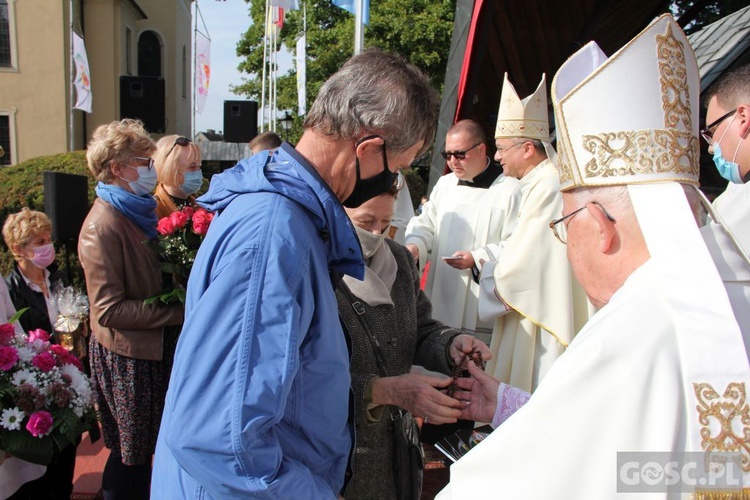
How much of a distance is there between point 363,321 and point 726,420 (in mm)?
1270

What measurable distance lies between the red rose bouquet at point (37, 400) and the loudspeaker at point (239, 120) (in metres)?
9.28

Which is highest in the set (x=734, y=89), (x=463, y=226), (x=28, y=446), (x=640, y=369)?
(x=734, y=89)

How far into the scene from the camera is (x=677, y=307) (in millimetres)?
1095

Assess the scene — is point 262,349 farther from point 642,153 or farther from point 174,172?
point 174,172

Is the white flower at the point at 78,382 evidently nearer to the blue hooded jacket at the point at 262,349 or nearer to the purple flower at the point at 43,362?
the purple flower at the point at 43,362

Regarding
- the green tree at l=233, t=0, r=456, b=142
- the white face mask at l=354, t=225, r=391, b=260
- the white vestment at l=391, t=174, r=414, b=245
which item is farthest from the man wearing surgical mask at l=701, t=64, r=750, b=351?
the green tree at l=233, t=0, r=456, b=142

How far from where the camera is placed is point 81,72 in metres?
12.9

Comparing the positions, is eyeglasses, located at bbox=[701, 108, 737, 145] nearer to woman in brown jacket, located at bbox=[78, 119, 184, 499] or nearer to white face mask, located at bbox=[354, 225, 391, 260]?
white face mask, located at bbox=[354, 225, 391, 260]

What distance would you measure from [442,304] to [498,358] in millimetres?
922

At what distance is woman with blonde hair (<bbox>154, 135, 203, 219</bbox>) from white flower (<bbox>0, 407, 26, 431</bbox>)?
5.19 feet

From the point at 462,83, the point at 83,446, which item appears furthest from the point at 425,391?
the point at 462,83

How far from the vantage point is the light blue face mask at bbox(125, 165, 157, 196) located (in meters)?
3.34

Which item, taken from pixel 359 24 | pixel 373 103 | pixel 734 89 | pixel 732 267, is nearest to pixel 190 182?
pixel 373 103

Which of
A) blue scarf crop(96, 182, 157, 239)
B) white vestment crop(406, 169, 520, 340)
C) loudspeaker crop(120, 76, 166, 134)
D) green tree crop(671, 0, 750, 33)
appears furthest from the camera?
loudspeaker crop(120, 76, 166, 134)
